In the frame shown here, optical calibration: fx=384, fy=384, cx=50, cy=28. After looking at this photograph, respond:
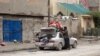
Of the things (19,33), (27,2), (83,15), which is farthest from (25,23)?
(83,15)

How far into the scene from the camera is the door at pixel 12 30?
34656 mm

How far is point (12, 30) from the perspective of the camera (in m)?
35.6

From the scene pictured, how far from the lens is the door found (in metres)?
34.7

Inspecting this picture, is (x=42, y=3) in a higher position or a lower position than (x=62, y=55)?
higher

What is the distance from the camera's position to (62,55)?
76.2ft

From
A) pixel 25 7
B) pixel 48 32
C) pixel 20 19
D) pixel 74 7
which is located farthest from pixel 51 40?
pixel 74 7

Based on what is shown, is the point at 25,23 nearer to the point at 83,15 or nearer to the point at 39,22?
the point at 39,22

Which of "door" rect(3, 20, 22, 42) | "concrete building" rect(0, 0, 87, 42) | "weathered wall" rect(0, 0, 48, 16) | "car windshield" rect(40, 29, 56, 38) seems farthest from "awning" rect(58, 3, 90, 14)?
"car windshield" rect(40, 29, 56, 38)

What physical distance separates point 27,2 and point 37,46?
38.2 ft

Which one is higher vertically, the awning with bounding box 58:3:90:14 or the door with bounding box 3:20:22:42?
the awning with bounding box 58:3:90:14

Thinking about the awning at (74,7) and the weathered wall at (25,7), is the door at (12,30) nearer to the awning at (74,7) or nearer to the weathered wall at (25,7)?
the weathered wall at (25,7)

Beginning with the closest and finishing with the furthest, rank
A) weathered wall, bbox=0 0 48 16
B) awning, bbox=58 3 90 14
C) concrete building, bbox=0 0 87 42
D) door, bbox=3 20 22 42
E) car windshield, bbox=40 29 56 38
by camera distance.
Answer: car windshield, bbox=40 29 56 38 < door, bbox=3 20 22 42 < concrete building, bbox=0 0 87 42 < weathered wall, bbox=0 0 48 16 < awning, bbox=58 3 90 14

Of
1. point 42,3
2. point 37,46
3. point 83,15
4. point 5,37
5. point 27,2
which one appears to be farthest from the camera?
point 83,15

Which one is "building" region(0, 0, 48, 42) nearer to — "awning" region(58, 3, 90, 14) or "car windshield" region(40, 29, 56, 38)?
"car windshield" region(40, 29, 56, 38)
